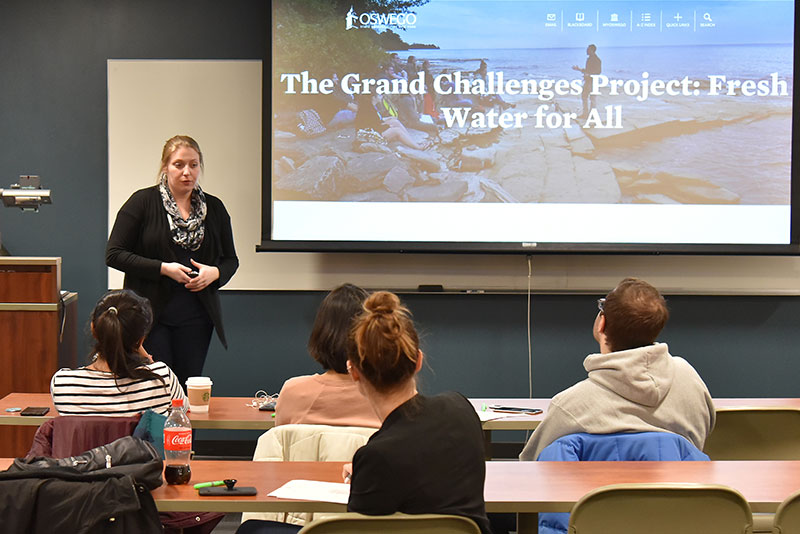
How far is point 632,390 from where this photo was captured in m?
2.70

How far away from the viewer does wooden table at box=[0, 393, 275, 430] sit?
3195 mm

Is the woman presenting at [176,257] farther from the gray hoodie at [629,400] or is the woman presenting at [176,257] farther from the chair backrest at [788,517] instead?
the chair backrest at [788,517]

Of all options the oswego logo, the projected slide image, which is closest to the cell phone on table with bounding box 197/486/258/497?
the projected slide image

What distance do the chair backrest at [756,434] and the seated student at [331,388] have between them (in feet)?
4.94

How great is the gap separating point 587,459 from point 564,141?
2.85 metres

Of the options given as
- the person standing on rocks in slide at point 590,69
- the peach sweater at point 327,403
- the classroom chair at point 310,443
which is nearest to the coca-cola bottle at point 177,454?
the classroom chair at point 310,443

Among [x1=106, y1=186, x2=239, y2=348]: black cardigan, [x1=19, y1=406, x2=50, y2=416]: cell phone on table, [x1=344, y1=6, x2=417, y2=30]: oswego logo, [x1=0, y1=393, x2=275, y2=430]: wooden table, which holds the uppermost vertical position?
[x1=344, y1=6, x2=417, y2=30]: oswego logo

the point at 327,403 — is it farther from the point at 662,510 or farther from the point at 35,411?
the point at 35,411

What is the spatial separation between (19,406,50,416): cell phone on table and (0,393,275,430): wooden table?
21 millimetres

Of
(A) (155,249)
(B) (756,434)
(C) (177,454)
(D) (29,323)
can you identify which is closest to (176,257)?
(A) (155,249)

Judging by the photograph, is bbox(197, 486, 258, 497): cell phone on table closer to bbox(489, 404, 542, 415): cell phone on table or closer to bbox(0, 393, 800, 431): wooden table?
bbox(0, 393, 800, 431): wooden table

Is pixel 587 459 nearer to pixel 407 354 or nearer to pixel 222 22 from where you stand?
pixel 407 354

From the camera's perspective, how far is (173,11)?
5414 millimetres

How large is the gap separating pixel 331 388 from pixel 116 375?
0.75m
